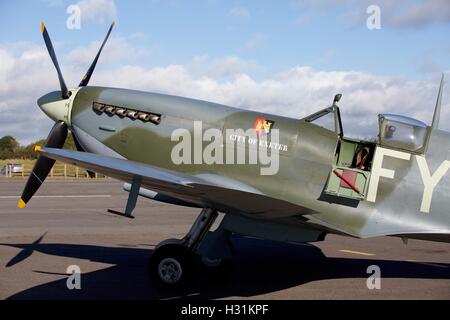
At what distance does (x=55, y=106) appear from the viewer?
8.37 meters

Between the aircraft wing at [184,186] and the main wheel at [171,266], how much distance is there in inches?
29.6

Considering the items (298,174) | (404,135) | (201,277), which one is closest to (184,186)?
(298,174)

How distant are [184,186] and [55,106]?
3.14m

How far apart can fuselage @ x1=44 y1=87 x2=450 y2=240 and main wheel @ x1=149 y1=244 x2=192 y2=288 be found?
3.35ft

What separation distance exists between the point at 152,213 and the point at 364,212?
10340mm

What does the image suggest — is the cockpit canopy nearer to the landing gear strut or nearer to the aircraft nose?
the landing gear strut

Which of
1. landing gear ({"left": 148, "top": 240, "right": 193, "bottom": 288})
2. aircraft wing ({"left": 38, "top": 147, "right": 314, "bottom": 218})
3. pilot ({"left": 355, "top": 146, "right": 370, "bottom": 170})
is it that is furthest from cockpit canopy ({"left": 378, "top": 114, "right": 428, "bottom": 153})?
landing gear ({"left": 148, "top": 240, "right": 193, "bottom": 288})

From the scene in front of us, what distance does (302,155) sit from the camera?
23.5 feet

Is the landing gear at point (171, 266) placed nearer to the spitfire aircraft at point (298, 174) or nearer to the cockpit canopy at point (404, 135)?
the spitfire aircraft at point (298, 174)

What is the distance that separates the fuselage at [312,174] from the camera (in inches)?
277

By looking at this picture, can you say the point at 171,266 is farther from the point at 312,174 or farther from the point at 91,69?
the point at 91,69

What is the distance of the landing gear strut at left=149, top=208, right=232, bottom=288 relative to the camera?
279 inches
